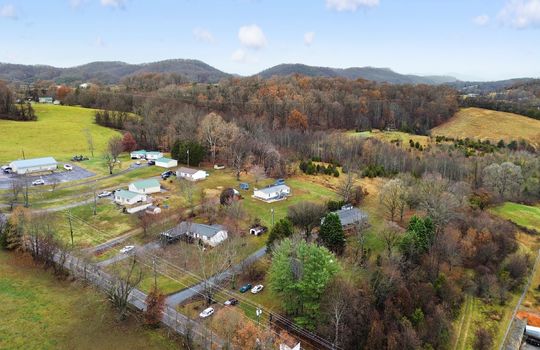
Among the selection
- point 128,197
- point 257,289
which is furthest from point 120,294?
point 128,197

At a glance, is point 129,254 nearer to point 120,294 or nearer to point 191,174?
point 120,294

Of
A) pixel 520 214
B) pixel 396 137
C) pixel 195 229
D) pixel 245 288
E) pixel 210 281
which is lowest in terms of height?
pixel 520 214

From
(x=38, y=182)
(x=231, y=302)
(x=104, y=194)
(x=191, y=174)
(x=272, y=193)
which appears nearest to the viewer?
(x=231, y=302)

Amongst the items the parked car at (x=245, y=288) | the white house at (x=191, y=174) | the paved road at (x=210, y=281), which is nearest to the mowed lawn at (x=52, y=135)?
the white house at (x=191, y=174)

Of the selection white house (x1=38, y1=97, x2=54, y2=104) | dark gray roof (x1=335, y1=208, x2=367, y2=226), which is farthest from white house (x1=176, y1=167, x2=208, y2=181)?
white house (x1=38, y1=97, x2=54, y2=104)

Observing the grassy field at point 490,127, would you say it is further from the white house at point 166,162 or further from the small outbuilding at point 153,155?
the small outbuilding at point 153,155

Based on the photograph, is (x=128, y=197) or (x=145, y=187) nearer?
(x=128, y=197)

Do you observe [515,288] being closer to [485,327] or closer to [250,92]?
[485,327]
